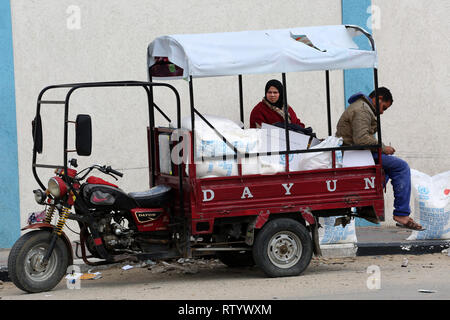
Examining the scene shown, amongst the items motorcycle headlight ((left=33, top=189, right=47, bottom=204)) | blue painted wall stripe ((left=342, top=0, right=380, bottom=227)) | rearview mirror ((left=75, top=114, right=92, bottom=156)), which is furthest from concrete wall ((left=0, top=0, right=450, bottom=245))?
rearview mirror ((left=75, top=114, right=92, bottom=156))

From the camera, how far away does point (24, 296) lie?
8109 millimetres

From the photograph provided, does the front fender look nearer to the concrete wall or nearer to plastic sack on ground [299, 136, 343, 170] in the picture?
plastic sack on ground [299, 136, 343, 170]

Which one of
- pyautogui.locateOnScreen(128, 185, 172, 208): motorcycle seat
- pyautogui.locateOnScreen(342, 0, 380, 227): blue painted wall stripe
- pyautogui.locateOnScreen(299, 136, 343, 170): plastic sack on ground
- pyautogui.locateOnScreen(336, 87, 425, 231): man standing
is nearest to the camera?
pyautogui.locateOnScreen(128, 185, 172, 208): motorcycle seat

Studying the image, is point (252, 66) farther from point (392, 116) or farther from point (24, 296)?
point (392, 116)

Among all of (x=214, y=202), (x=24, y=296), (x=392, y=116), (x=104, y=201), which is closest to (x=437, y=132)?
(x=392, y=116)

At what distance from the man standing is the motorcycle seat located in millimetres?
1974

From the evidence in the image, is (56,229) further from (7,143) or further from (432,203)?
(432,203)

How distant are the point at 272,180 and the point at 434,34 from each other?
16.3 ft

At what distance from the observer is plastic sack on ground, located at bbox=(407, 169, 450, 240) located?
34.9 ft

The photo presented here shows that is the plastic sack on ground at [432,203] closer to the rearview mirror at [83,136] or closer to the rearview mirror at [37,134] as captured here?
the rearview mirror at [83,136]

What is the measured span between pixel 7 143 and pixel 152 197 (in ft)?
11.6

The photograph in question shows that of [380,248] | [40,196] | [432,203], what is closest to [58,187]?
[40,196]

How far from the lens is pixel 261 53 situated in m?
8.54

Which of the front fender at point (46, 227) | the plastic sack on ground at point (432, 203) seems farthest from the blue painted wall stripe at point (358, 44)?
the front fender at point (46, 227)
